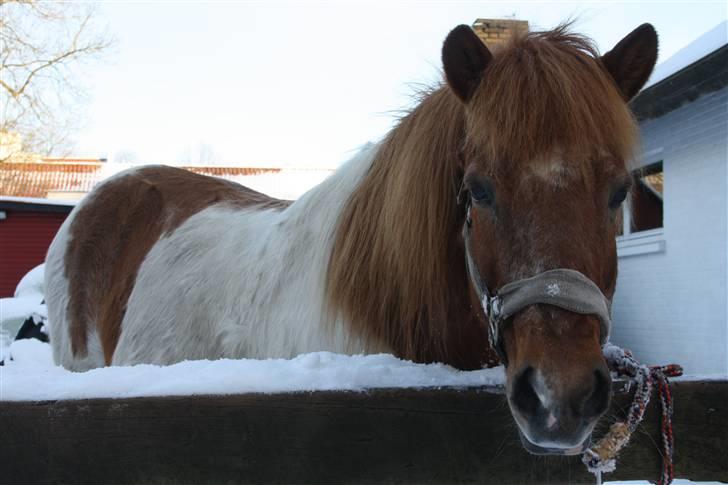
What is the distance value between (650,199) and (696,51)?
262cm

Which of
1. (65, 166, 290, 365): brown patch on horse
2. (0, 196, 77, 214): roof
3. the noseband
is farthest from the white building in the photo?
(0, 196, 77, 214): roof

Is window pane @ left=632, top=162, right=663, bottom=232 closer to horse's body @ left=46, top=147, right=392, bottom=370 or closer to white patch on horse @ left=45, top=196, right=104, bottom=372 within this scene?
horse's body @ left=46, top=147, right=392, bottom=370

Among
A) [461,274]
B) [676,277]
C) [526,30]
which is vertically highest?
[526,30]

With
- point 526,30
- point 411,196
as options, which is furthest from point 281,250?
point 526,30

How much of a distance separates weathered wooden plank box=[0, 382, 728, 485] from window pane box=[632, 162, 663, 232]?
7.20m

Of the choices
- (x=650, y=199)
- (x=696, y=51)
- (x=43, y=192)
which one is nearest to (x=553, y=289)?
(x=696, y=51)

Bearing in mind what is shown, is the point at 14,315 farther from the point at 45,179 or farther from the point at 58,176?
the point at 45,179

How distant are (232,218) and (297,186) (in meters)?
19.7

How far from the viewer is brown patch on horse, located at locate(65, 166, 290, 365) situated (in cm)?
372

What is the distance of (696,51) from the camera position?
243 inches

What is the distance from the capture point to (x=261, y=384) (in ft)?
4.53

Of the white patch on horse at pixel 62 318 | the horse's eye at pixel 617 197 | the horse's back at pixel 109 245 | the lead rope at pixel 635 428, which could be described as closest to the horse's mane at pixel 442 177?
the horse's eye at pixel 617 197

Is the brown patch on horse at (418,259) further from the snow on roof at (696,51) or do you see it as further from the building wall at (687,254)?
the building wall at (687,254)

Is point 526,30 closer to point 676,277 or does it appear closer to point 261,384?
point 261,384
